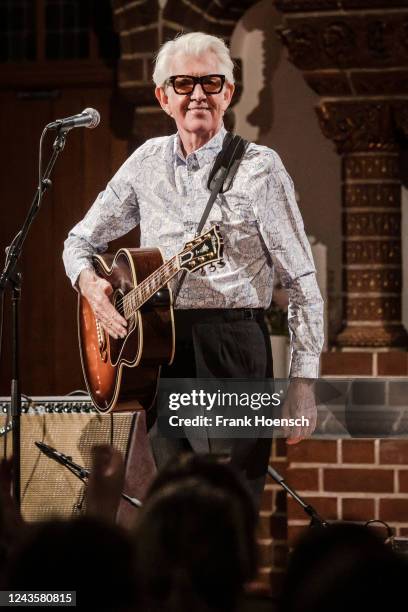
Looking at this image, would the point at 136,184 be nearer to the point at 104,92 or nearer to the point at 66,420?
the point at 66,420

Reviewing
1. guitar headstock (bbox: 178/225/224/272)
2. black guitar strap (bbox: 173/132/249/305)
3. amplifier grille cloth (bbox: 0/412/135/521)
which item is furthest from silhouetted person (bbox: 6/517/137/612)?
amplifier grille cloth (bbox: 0/412/135/521)

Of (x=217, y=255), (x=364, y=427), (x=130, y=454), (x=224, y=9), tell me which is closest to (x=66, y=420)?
(x=130, y=454)

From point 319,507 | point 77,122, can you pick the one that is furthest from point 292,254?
point 319,507

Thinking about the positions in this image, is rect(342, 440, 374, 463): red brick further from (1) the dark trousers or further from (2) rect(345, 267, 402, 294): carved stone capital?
(1) the dark trousers

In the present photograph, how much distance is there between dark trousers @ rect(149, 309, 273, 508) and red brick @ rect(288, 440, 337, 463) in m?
2.05

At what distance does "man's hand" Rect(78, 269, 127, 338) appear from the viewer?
329cm

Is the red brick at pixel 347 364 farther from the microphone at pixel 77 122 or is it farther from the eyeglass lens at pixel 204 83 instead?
the eyeglass lens at pixel 204 83

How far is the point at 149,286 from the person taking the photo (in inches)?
123

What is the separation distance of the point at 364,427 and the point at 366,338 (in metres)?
0.41

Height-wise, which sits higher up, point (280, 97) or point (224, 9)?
point (224, 9)

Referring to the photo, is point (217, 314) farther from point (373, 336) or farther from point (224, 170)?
point (373, 336)

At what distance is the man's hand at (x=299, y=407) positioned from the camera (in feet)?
9.89

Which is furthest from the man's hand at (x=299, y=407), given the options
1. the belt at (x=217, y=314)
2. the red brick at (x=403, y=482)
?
the red brick at (x=403, y=482)

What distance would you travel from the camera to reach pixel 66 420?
436 cm
